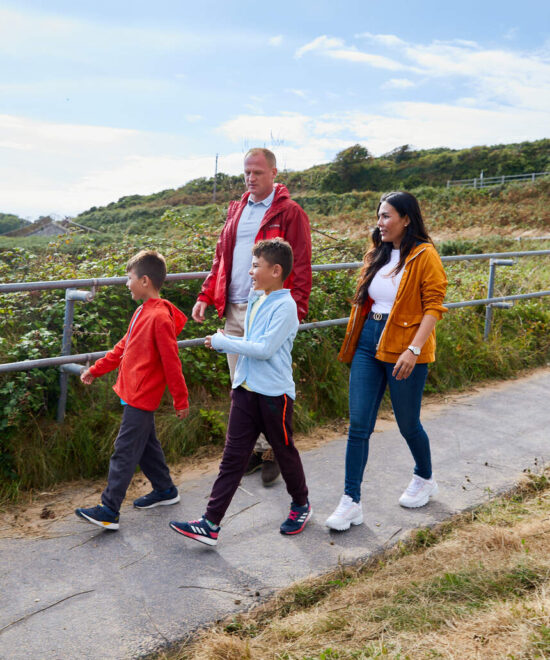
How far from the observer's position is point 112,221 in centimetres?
5434

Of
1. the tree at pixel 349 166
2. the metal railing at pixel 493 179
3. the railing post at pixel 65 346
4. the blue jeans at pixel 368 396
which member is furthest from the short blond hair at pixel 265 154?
the tree at pixel 349 166

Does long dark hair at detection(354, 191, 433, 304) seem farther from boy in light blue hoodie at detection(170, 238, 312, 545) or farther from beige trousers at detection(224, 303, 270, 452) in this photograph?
beige trousers at detection(224, 303, 270, 452)

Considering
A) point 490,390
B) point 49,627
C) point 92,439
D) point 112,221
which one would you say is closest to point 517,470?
point 490,390

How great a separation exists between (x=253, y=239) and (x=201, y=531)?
1.62m

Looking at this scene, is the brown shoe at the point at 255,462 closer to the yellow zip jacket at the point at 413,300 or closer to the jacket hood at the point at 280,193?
the yellow zip jacket at the point at 413,300

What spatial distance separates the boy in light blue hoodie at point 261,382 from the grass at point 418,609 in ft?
1.93

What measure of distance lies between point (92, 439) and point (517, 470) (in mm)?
2752

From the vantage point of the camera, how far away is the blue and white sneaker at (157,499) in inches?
142

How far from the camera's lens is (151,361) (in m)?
→ 3.29

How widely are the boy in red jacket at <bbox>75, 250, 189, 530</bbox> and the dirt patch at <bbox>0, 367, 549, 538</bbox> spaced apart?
30 centimetres

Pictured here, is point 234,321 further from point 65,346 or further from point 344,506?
point 344,506

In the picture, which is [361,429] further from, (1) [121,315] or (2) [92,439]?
(1) [121,315]

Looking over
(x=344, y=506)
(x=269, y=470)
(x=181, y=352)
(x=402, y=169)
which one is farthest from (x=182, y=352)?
(x=402, y=169)

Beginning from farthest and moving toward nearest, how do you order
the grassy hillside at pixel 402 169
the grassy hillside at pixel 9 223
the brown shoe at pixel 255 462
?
the grassy hillside at pixel 402 169, the grassy hillside at pixel 9 223, the brown shoe at pixel 255 462
